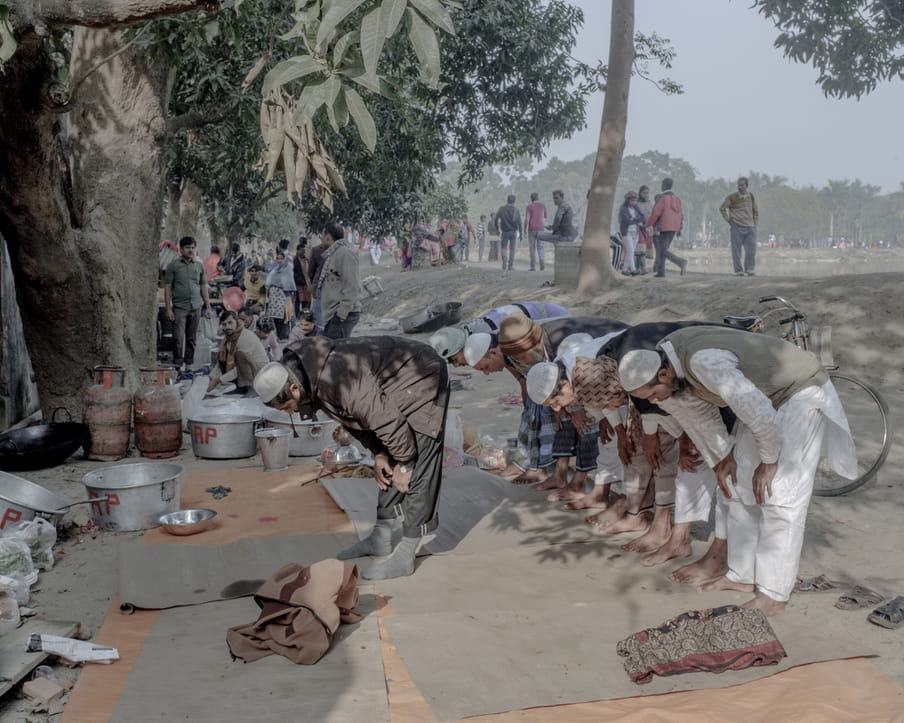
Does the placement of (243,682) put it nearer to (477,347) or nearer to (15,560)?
(15,560)

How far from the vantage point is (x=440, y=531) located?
489cm

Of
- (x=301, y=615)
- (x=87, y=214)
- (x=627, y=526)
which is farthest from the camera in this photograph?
(x=87, y=214)

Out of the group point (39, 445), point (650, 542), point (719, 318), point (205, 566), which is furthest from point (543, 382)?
point (719, 318)

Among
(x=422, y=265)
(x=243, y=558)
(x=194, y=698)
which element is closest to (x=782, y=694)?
(x=194, y=698)

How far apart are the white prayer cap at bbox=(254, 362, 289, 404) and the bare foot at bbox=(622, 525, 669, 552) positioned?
211 centimetres

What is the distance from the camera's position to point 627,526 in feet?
15.6

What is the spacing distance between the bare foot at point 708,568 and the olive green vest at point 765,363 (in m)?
0.84

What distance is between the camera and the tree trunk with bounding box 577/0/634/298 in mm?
11297

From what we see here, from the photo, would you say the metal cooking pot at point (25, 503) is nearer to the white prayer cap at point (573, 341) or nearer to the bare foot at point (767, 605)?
the white prayer cap at point (573, 341)

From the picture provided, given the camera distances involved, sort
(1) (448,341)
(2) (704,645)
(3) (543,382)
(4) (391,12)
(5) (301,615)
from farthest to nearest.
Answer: (1) (448,341), (3) (543,382), (5) (301,615), (2) (704,645), (4) (391,12)

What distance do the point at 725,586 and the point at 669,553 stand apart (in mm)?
457

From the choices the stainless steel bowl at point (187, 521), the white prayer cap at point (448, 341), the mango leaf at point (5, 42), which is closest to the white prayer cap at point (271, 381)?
the stainless steel bowl at point (187, 521)

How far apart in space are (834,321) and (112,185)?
740 cm

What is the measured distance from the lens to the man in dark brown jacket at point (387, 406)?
13.0 feet
